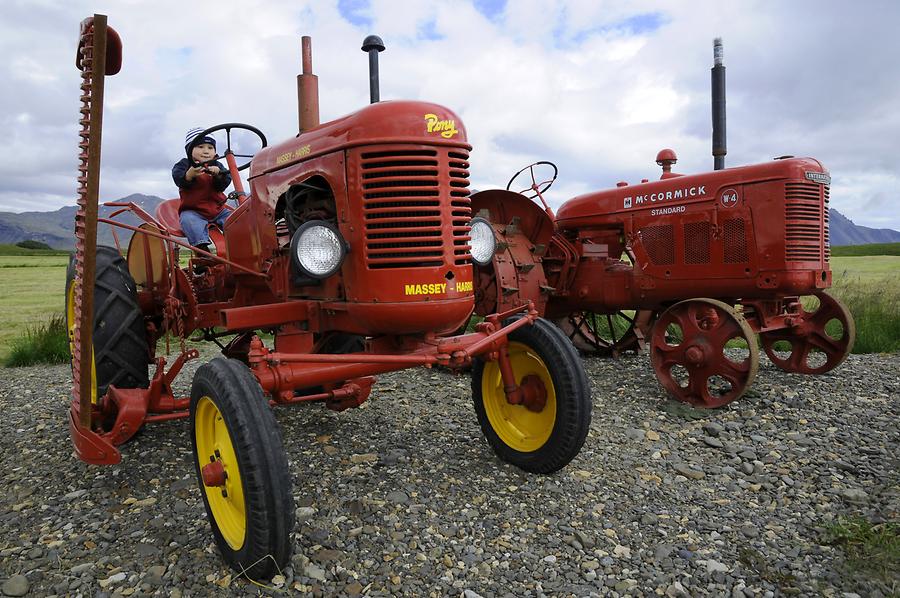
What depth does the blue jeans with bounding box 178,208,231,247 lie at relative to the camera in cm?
424

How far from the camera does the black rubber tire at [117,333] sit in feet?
11.4

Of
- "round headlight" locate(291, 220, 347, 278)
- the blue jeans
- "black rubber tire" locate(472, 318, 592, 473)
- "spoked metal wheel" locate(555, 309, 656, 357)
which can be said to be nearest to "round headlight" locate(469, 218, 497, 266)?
"black rubber tire" locate(472, 318, 592, 473)

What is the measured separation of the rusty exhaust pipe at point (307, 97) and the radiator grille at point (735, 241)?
135 inches

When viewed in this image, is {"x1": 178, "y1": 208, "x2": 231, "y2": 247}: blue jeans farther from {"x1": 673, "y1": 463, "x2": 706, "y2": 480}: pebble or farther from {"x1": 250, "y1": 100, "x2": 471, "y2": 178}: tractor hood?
{"x1": 673, "y1": 463, "x2": 706, "y2": 480}: pebble

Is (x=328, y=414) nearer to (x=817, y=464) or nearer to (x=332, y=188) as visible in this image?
(x=332, y=188)

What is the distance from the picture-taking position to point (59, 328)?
298 inches

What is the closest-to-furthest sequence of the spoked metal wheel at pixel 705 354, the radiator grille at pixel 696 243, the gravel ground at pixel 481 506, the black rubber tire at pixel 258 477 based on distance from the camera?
1. the black rubber tire at pixel 258 477
2. the gravel ground at pixel 481 506
3. the spoked metal wheel at pixel 705 354
4. the radiator grille at pixel 696 243

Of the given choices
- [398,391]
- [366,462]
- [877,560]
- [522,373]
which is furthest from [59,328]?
[877,560]

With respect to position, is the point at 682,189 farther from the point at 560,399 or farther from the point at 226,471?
the point at 226,471

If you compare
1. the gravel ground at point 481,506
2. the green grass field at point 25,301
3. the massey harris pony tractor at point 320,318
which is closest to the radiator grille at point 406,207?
the massey harris pony tractor at point 320,318

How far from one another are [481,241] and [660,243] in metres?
2.73

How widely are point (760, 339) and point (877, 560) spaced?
13.1ft

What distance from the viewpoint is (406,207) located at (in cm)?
265

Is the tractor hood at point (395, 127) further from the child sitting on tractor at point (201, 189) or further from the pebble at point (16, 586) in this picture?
the pebble at point (16, 586)
